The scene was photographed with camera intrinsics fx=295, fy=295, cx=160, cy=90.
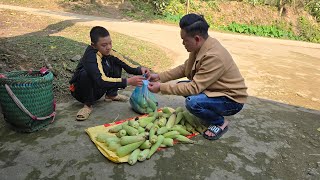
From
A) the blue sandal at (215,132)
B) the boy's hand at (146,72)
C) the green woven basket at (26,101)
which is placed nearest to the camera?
the green woven basket at (26,101)

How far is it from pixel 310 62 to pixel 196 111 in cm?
874

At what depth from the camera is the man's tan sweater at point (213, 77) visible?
3.26 metres

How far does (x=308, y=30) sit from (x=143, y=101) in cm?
1738

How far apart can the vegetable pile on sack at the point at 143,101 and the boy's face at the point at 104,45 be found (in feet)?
2.13

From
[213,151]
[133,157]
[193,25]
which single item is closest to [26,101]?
[133,157]

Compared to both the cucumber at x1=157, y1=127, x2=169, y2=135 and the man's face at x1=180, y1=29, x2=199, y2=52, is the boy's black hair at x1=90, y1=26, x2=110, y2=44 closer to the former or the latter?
the man's face at x1=180, y1=29, x2=199, y2=52

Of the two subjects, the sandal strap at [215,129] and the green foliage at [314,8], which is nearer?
the sandal strap at [215,129]

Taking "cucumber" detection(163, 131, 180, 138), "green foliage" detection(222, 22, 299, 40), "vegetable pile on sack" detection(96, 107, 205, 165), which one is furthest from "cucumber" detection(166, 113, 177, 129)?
"green foliage" detection(222, 22, 299, 40)

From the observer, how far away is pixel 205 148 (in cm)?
333

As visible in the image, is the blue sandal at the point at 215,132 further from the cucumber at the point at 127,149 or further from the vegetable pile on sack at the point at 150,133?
the cucumber at the point at 127,149

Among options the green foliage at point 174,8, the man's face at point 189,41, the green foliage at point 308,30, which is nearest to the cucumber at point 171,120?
the man's face at point 189,41

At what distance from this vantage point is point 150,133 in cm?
331

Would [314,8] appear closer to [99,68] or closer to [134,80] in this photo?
[134,80]

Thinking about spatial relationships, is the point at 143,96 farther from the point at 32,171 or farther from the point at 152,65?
the point at 152,65
